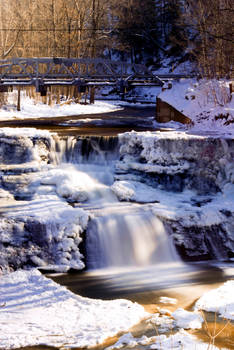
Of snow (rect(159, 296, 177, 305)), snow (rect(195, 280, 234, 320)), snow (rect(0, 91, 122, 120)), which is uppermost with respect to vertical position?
snow (rect(0, 91, 122, 120))

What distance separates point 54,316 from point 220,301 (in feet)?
9.18

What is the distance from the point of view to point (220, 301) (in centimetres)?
862

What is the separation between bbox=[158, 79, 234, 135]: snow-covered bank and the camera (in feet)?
57.7

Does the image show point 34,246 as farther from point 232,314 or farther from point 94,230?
point 232,314

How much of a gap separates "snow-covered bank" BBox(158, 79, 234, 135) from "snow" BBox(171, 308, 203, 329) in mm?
8851

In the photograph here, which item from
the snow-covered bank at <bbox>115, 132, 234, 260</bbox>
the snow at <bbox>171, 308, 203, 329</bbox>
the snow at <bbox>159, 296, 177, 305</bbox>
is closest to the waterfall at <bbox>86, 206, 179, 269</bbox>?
the snow-covered bank at <bbox>115, 132, 234, 260</bbox>

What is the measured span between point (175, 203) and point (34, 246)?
3.76 metres

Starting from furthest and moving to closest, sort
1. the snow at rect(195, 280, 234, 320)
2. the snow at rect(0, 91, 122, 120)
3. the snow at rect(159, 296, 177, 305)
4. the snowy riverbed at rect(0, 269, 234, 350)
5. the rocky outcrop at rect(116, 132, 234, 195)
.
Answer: the snow at rect(0, 91, 122, 120) → the rocky outcrop at rect(116, 132, 234, 195) → the snow at rect(159, 296, 177, 305) → the snow at rect(195, 280, 234, 320) → the snowy riverbed at rect(0, 269, 234, 350)

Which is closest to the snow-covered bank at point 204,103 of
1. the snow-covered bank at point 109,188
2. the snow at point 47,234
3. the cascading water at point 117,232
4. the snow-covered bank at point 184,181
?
the snow-covered bank at point 184,181

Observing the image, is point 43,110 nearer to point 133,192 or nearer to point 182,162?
point 182,162

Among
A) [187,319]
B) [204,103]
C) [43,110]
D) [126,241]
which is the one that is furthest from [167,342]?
[43,110]

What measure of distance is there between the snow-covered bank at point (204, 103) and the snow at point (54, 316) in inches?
352

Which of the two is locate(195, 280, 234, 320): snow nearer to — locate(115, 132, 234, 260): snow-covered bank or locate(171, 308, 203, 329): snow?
locate(171, 308, 203, 329): snow

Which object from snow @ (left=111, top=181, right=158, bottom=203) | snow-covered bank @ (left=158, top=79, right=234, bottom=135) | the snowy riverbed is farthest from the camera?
snow-covered bank @ (left=158, top=79, right=234, bottom=135)
